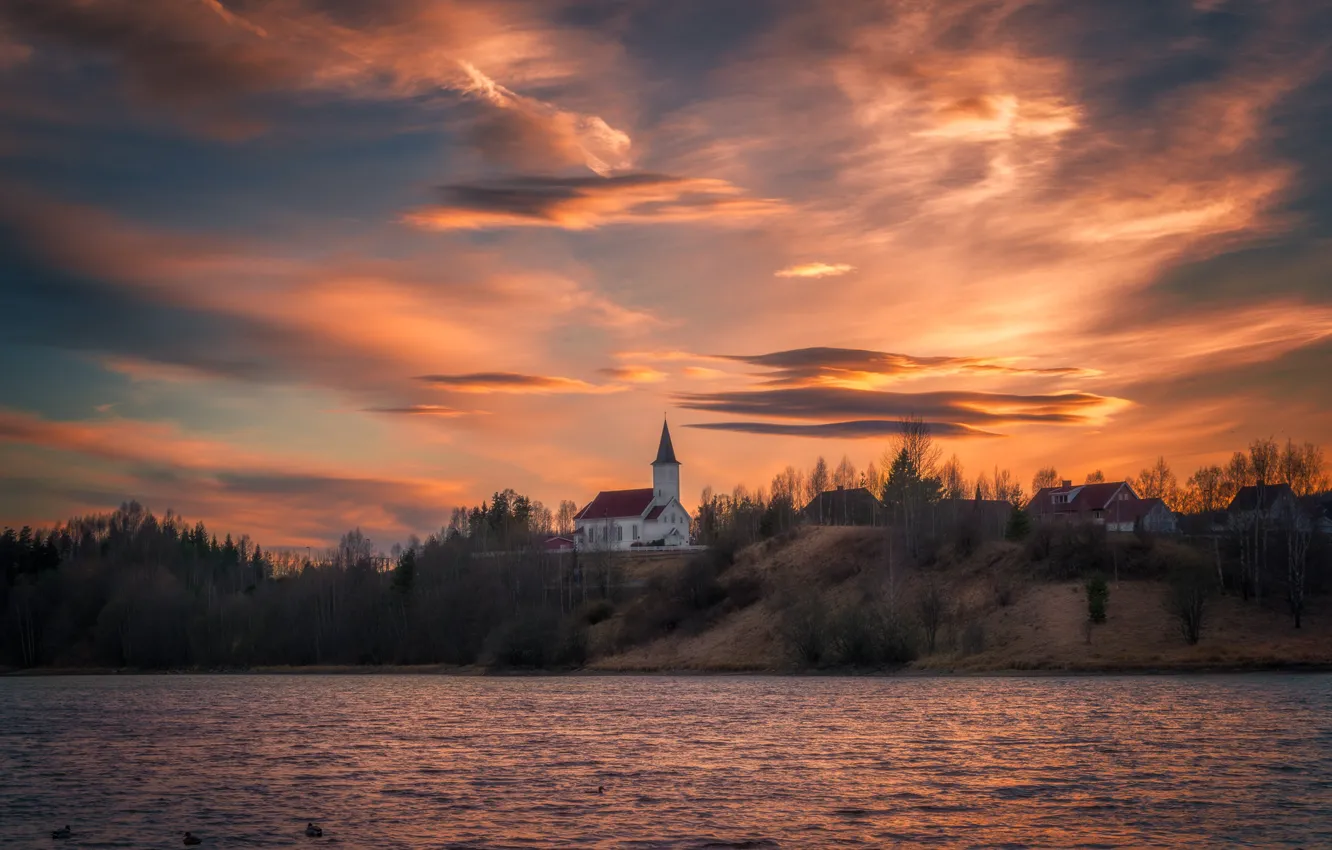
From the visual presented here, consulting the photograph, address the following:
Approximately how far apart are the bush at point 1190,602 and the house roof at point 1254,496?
21.6 m

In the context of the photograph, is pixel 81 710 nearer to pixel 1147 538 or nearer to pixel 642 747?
pixel 642 747

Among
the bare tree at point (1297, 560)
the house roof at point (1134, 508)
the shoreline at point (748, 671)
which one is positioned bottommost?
the shoreline at point (748, 671)

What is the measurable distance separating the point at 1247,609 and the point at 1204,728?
59.0m

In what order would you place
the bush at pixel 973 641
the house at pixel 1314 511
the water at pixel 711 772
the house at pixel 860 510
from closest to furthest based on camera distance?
1. the water at pixel 711 772
2. the bush at pixel 973 641
3. the house at pixel 1314 511
4. the house at pixel 860 510

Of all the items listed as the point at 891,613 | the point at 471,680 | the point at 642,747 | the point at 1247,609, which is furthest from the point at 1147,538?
the point at 642,747

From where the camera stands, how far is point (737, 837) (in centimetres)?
2734

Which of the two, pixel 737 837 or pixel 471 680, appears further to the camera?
pixel 471 680

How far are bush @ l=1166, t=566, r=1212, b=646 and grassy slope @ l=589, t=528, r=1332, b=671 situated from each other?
3.56ft

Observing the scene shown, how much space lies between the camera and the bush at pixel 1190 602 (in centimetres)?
9475

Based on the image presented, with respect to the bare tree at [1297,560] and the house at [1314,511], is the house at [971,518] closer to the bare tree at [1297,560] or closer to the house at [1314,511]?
the house at [1314,511]

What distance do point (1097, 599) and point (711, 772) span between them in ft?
233

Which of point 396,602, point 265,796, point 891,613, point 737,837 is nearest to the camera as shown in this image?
point 737,837

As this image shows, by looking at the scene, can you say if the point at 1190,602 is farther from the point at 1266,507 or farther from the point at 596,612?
the point at 596,612

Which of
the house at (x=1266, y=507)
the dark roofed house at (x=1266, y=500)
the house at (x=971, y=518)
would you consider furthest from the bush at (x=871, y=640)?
the dark roofed house at (x=1266, y=500)
